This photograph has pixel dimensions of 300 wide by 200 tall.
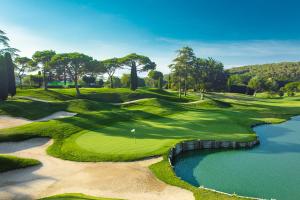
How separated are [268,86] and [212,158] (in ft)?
348

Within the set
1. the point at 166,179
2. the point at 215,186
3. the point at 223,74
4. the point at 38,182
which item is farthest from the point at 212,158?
the point at 223,74

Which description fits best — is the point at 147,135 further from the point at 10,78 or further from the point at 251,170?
the point at 10,78

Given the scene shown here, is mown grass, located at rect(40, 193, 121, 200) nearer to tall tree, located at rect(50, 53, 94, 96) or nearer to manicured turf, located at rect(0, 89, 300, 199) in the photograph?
manicured turf, located at rect(0, 89, 300, 199)

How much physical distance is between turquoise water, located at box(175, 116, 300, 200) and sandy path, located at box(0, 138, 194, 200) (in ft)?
12.6

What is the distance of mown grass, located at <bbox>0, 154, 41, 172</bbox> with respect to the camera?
2011 cm

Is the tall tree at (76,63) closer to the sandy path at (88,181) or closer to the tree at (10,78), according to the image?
the tree at (10,78)

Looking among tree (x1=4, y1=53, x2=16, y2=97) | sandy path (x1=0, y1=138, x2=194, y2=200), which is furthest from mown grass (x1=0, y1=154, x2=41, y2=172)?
tree (x1=4, y1=53, x2=16, y2=97)

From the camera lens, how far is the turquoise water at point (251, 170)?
18266 mm

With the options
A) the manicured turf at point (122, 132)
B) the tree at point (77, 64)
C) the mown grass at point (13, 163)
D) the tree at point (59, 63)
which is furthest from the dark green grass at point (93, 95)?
the mown grass at point (13, 163)

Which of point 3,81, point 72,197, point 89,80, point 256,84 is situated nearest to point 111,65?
point 89,80

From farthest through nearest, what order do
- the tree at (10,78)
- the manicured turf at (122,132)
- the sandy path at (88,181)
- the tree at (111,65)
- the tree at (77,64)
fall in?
the tree at (111,65), the tree at (77,64), the tree at (10,78), the manicured turf at (122,132), the sandy path at (88,181)

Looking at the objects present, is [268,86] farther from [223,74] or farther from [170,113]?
[170,113]

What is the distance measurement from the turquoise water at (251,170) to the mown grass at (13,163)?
40.3ft

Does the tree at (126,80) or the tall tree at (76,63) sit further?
the tree at (126,80)
